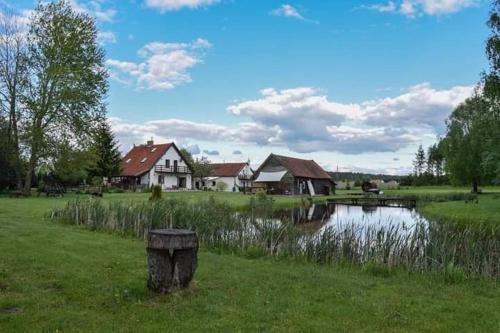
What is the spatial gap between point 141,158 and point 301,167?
19133mm

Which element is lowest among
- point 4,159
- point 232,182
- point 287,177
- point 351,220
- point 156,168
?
point 351,220

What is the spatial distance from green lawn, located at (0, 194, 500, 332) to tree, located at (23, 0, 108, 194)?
2420 cm

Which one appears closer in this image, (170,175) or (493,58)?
(493,58)

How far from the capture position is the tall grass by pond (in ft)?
26.3

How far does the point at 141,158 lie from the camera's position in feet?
173

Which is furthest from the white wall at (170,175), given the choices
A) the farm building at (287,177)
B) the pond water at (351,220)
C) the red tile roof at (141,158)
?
the pond water at (351,220)

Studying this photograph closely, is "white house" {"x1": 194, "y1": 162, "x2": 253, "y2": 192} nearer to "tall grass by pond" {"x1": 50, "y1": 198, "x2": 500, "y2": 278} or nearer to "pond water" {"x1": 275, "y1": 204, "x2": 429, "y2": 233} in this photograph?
"pond water" {"x1": 275, "y1": 204, "x2": 429, "y2": 233}

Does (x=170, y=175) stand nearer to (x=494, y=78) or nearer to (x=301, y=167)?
(x=301, y=167)

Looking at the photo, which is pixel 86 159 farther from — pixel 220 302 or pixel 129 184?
pixel 220 302

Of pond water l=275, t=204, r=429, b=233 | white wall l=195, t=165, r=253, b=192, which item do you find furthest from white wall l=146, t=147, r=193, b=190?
pond water l=275, t=204, r=429, b=233

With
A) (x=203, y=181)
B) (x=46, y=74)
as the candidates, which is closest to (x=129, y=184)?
(x=203, y=181)

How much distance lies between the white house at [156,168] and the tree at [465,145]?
29.7 metres

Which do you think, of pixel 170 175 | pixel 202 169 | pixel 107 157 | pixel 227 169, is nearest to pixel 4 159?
pixel 107 157

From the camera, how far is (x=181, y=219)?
11547 millimetres
